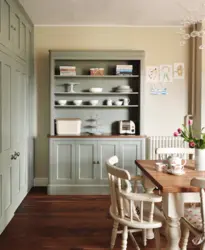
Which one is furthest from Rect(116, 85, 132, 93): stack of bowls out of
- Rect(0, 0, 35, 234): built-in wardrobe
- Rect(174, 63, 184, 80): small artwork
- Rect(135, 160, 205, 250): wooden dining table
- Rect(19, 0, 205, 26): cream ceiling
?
Rect(135, 160, 205, 250): wooden dining table

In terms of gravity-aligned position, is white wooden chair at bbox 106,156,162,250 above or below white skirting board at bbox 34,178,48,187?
above

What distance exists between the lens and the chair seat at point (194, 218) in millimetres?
2132

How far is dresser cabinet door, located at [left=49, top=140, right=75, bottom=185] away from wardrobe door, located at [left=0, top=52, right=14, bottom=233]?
1066 mm

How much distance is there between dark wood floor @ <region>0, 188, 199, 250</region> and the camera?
2793 mm

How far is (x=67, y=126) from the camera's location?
14.7 ft

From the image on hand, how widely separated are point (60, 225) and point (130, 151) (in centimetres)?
167

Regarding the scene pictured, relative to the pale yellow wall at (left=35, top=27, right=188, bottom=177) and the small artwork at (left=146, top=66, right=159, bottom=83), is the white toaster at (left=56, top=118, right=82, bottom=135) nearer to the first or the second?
the pale yellow wall at (left=35, top=27, right=188, bottom=177)

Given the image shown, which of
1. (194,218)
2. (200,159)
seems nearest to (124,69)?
(200,159)

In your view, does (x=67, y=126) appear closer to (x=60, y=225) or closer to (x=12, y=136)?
(x=12, y=136)

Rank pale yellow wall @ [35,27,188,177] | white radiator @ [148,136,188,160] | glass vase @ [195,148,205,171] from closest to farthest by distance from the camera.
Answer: glass vase @ [195,148,205,171] → white radiator @ [148,136,188,160] → pale yellow wall @ [35,27,188,177]

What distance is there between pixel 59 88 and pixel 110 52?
1034 millimetres

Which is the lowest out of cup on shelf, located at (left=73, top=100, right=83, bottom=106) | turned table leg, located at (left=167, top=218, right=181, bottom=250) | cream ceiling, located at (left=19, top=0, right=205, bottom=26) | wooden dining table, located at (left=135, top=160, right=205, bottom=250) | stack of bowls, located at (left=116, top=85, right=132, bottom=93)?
turned table leg, located at (left=167, top=218, right=181, bottom=250)

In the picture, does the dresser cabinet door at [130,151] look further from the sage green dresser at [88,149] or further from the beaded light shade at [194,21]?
the beaded light shade at [194,21]

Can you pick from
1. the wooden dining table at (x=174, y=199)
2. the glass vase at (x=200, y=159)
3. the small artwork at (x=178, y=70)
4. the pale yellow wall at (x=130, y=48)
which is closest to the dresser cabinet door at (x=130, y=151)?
the pale yellow wall at (x=130, y=48)
